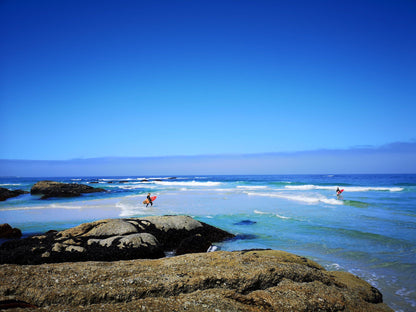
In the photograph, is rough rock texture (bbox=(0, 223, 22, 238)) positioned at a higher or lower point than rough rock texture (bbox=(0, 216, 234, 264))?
lower

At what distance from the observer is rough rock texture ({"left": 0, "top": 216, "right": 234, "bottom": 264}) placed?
21.3ft

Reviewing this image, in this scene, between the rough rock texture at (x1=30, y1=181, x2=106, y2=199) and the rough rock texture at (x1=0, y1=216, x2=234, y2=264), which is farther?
the rough rock texture at (x1=30, y1=181, x2=106, y2=199)

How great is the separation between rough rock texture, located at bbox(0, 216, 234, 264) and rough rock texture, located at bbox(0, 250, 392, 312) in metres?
2.72

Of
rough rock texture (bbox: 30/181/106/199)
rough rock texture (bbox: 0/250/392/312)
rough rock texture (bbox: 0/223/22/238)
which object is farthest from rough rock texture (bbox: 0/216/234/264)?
rough rock texture (bbox: 30/181/106/199)

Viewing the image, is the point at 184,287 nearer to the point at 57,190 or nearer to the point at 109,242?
the point at 109,242

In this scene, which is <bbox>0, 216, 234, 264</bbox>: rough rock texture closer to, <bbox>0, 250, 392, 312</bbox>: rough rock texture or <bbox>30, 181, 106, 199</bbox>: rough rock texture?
<bbox>0, 250, 392, 312</bbox>: rough rock texture

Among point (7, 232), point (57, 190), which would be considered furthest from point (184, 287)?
point (57, 190)

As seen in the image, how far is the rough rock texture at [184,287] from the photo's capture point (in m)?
3.21

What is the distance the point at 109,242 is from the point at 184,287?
14.7 ft

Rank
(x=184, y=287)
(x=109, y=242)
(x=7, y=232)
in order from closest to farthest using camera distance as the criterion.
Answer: (x=184, y=287) → (x=109, y=242) → (x=7, y=232)

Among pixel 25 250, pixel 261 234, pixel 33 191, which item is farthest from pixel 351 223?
pixel 33 191

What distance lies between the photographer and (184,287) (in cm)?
359

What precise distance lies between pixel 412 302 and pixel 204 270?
4.44 meters

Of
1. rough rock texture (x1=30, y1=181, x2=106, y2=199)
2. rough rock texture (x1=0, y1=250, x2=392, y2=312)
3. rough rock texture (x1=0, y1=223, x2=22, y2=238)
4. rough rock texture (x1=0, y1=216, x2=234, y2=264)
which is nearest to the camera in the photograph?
rough rock texture (x1=0, y1=250, x2=392, y2=312)
